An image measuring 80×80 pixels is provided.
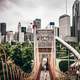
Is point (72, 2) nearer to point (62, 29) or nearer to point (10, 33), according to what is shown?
point (62, 29)

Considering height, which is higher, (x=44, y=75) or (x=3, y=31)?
(x=3, y=31)

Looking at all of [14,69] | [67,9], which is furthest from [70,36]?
[14,69]

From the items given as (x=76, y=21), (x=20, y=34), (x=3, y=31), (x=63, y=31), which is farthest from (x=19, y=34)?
(x=76, y=21)

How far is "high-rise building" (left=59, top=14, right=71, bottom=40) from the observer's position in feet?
8.85

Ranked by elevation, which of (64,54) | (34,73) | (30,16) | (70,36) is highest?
(30,16)

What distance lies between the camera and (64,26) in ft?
8.98

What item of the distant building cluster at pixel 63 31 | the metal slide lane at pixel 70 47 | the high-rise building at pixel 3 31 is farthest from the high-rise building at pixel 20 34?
the metal slide lane at pixel 70 47

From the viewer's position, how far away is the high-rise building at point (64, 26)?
8.85 feet

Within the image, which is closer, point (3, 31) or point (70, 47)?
point (70, 47)

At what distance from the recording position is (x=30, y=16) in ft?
9.24

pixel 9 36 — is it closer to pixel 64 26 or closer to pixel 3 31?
pixel 3 31

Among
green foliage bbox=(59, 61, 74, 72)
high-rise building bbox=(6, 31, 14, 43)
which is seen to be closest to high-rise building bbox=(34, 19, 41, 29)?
high-rise building bbox=(6, 31, 14, 43)

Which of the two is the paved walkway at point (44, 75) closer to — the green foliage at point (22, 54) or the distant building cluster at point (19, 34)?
the green foliage at point (22, 54)

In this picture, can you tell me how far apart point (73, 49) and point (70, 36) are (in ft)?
0.42
